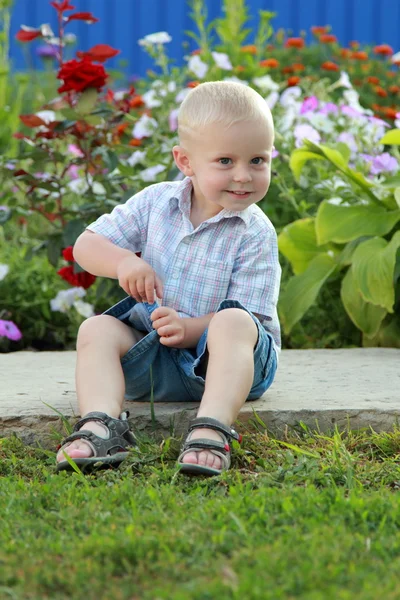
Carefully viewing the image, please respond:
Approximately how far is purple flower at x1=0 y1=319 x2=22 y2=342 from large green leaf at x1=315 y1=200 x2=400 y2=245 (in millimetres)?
1343

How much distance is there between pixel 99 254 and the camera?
2602mm

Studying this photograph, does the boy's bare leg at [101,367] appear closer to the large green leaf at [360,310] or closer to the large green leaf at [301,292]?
the large green leaf at [301,292]

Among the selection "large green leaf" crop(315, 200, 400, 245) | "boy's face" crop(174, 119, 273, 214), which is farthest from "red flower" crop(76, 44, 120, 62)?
"boy's face" crop(174, 119, 273, 214)

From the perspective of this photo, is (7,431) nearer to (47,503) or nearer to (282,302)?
(47,503)

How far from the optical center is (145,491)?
2029 millimetres

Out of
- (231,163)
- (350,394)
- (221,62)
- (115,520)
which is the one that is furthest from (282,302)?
(115,520)

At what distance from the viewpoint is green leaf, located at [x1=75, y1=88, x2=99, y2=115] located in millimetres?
3705

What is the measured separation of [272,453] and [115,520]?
0.69 meters

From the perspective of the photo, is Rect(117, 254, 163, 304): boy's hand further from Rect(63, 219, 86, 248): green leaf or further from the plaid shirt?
Rect(63, 219, 86, 248): green leaf

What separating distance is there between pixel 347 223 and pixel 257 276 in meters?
1.16

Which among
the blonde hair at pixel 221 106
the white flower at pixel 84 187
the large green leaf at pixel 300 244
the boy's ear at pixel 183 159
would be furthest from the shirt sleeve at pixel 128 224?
the white flower at pixel 84 187

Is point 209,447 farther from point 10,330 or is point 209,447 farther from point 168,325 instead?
point 10,330

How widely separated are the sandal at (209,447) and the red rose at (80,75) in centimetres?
181

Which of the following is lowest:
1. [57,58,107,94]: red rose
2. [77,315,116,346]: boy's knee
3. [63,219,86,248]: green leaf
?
[63,219,86,248]: green leaf
